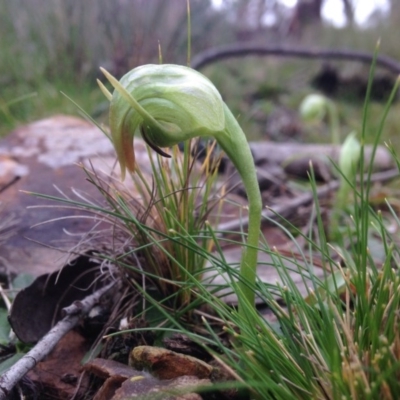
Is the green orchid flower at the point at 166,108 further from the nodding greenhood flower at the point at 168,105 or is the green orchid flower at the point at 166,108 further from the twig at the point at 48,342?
the twig at the point at 48,342

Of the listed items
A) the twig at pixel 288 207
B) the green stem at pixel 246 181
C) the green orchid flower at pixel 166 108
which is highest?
the green orchid flower at pixel 166 108

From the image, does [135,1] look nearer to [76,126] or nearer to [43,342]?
[76,126]

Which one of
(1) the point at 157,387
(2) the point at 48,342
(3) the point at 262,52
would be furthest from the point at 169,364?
(3) the point at 262,52

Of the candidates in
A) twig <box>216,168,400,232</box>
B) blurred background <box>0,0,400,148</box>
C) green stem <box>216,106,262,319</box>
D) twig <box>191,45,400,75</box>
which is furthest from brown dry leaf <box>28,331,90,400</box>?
twig <box>191,45,400,75</box>

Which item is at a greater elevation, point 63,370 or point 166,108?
point 166,108

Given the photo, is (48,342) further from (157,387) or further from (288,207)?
(288,207)

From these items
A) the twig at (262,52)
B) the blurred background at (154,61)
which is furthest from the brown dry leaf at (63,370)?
the twig at (262,52)
